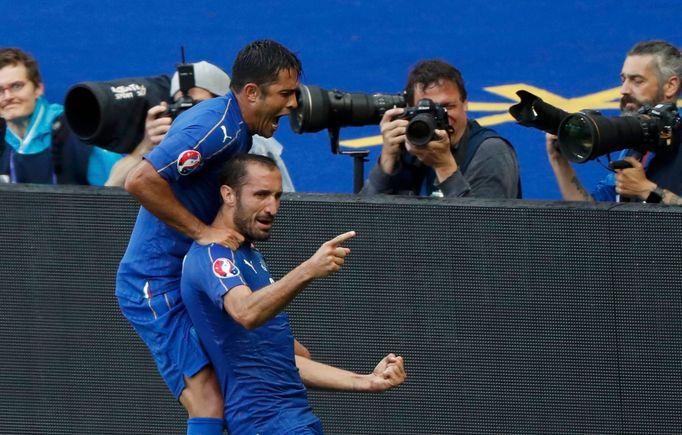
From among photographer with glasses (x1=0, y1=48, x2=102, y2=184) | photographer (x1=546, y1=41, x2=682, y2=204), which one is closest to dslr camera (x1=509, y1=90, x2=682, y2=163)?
photographer (x1=546, y1=41, x2=682, y2=204)

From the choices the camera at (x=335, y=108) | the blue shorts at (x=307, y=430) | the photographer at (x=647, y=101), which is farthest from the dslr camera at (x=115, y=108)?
the blue shorts at (x=307, y=430)

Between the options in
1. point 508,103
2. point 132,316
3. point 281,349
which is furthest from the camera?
point 508,103

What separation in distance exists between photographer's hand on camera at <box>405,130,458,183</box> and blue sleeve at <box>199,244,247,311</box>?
143 cm

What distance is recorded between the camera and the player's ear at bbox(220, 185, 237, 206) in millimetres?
5312

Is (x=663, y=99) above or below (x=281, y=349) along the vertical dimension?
above

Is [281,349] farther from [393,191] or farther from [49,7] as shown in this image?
[49,7]

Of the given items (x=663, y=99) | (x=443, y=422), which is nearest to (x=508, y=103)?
(x=663, y=99)

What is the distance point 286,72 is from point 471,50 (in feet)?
10.4

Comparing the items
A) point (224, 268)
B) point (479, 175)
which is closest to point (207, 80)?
point (479, 175)

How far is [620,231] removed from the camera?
6449mm

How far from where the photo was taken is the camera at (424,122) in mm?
6391

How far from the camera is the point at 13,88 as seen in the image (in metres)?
7.14

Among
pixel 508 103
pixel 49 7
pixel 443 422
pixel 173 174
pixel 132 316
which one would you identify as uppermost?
pixel 49 7

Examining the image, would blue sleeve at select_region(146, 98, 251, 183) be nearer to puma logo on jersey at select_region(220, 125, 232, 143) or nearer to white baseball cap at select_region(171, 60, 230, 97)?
puma logo on jersey at select_region(220, 125, 232, 143)
